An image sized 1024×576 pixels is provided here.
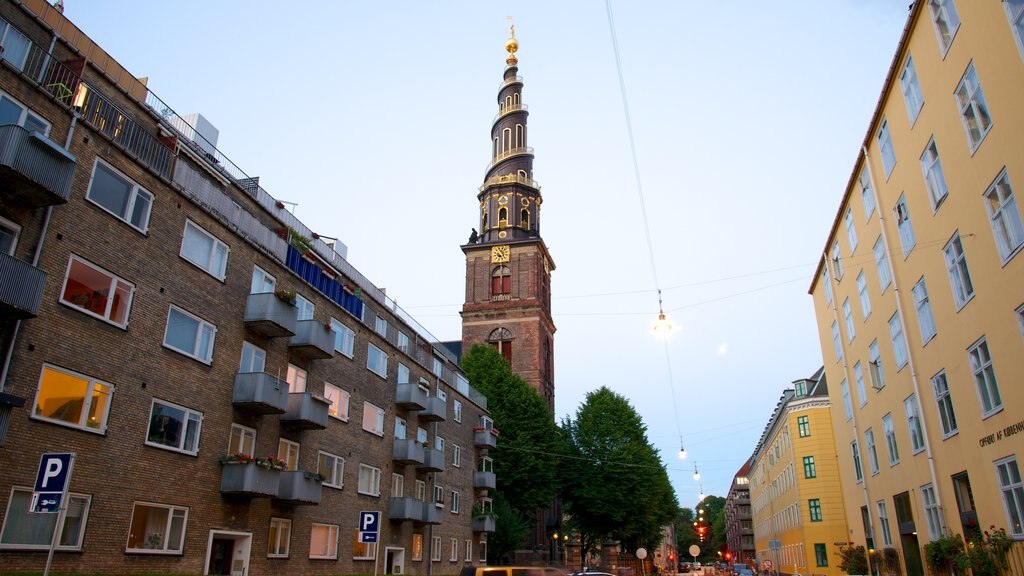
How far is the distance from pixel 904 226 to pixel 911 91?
13.5 feet

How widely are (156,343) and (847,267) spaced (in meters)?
25.8

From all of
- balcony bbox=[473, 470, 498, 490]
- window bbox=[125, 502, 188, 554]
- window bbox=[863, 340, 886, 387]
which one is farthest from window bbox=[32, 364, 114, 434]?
balcony bbox=[473, 470, 498, 490]

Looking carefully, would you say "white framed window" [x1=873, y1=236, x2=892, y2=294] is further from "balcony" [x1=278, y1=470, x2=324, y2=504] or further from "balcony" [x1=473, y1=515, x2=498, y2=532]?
"balcony" [x1=473, y1=515, x2=498, y2=532]

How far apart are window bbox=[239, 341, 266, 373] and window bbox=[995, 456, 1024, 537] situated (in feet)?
68.9

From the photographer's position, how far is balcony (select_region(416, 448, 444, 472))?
34.5 m

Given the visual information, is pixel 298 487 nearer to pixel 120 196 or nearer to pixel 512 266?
pixel 120 196

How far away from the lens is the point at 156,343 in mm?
18094

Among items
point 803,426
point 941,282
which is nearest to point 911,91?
point 941,282

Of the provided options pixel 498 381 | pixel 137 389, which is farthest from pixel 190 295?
pixel 498 381

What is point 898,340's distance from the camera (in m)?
22.6

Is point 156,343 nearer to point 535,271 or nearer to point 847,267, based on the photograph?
point 847,267

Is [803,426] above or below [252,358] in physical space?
above

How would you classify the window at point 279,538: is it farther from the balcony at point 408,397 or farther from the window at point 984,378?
the window at point 984,378

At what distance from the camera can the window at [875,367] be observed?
24.9 m
